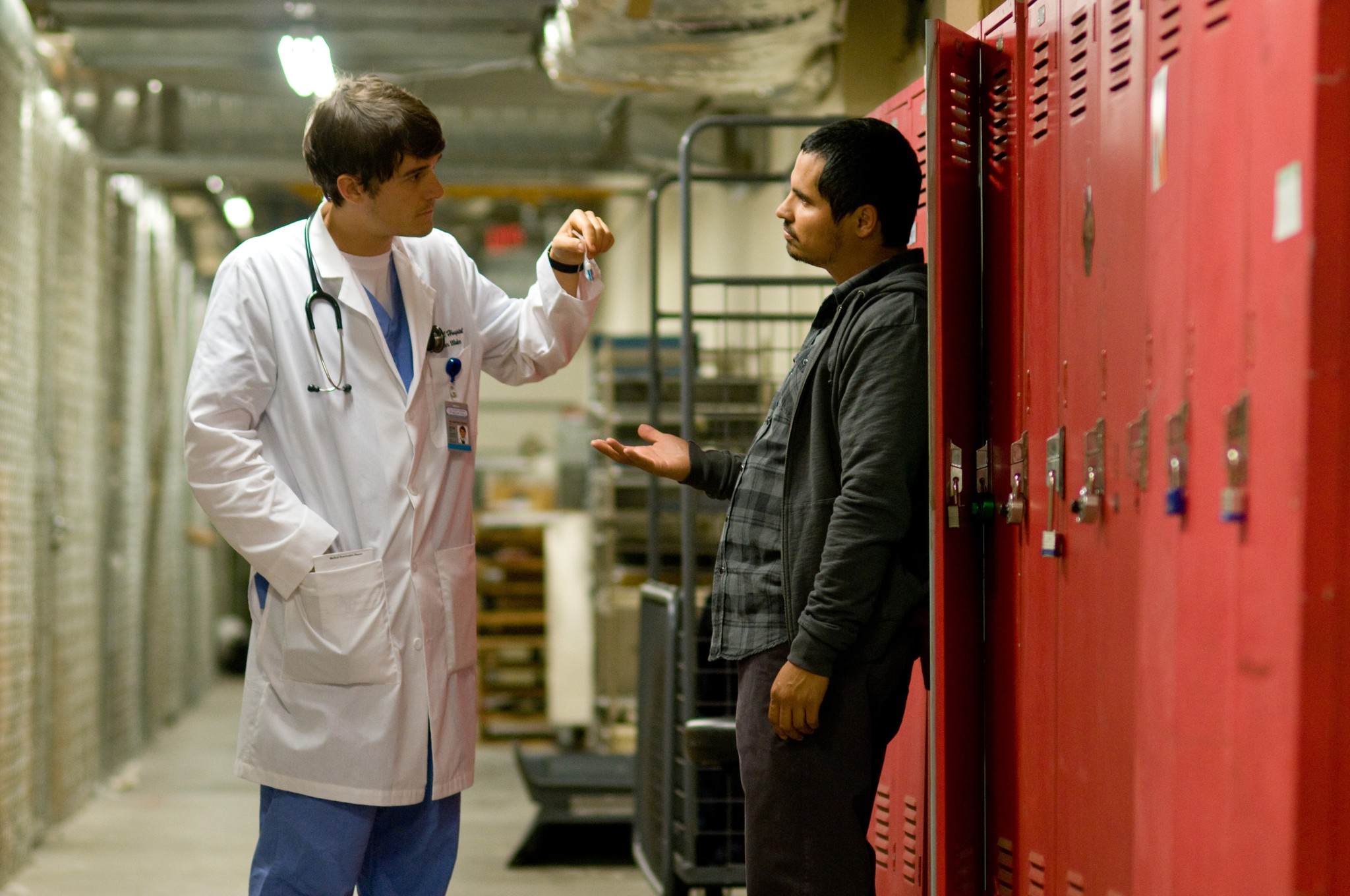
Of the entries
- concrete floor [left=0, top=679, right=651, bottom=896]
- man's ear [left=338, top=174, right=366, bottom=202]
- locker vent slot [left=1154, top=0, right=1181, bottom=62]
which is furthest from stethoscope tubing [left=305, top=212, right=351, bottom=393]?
concrete floor [left=0, top=679, right=651, bottom=896]

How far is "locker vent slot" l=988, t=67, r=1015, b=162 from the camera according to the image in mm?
1970

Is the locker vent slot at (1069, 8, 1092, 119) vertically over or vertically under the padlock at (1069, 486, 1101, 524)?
over

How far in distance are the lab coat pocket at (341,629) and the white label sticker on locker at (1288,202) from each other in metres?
1.28

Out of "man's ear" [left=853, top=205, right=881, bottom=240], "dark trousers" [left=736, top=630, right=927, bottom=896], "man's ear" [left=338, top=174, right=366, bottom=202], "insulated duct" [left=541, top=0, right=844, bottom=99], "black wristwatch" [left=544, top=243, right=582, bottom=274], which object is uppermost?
"insulated duct" [left=541, top=0, right=844, bottom=99]

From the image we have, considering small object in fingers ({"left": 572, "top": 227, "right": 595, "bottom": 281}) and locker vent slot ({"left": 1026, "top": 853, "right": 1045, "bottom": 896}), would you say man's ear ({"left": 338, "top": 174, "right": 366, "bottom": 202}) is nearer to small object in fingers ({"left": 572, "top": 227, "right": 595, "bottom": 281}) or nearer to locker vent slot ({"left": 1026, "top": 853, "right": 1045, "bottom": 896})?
small object in fingers ({"left": 572, "top": 227, "right": 595, "bottom": 281})

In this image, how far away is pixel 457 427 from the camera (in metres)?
2.09

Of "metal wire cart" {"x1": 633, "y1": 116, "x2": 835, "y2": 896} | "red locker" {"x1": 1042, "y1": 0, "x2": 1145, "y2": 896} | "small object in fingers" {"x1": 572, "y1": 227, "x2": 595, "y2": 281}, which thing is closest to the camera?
"red locker" {"x1": 1042, "y1": 0, "x2": 1145, "y2": 896}

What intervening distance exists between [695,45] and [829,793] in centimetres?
288

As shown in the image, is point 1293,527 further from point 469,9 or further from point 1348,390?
point 469,9

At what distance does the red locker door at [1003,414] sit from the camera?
1921 millimetres

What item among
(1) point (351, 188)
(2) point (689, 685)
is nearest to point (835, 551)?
(1) point (351, 188)

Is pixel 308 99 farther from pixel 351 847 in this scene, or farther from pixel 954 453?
pixel 954 453

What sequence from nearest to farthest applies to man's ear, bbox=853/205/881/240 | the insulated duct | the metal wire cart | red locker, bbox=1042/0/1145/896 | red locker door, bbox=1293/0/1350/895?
red locker door, bbox=1293/0/1350/895, red locker, bbox=1042/0/1145/896, man's ear, bbox=853/205/881/240, the metal wire cart, the insulated duct

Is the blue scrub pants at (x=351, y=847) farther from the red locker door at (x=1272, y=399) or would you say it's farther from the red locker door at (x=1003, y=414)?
the red locker door at (x=1272, y=399)
